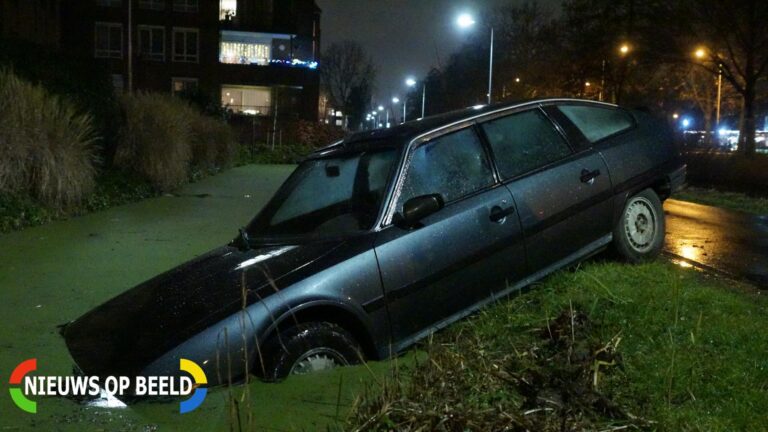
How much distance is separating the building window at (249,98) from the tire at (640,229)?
47.9 metres

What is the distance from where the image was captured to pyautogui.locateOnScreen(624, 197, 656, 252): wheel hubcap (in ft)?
20.1

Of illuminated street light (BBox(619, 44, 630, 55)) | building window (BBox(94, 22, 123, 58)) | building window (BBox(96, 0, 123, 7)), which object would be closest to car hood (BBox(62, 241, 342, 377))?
illuminated street light (BBox(619, 44, 630, 55))

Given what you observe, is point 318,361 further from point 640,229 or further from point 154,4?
point 154,4

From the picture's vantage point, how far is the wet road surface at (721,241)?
7750mm

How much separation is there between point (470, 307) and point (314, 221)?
1.22 meters

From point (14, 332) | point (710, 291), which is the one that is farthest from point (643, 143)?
point (14, 332)

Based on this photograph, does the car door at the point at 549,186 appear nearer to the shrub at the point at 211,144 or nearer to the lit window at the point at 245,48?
the shrub at the point at 211,144

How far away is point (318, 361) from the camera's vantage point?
416 centimetres

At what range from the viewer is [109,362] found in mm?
4160

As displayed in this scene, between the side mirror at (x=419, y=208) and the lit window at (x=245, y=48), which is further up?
the lit window at (x=245, y=48)

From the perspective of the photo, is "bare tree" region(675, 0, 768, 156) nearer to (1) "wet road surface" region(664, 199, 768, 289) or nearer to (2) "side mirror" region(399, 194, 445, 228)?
(1) "wet road surface" region(664, 199, 768, 289)

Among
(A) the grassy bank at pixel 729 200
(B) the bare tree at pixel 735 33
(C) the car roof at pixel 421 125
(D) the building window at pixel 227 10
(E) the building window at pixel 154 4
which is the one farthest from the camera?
(D) the building window at pixel 227 10

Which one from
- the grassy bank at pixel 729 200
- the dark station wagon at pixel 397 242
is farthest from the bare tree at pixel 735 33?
the dark station wagon at pixel 397 242

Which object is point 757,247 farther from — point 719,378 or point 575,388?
point 575,388
